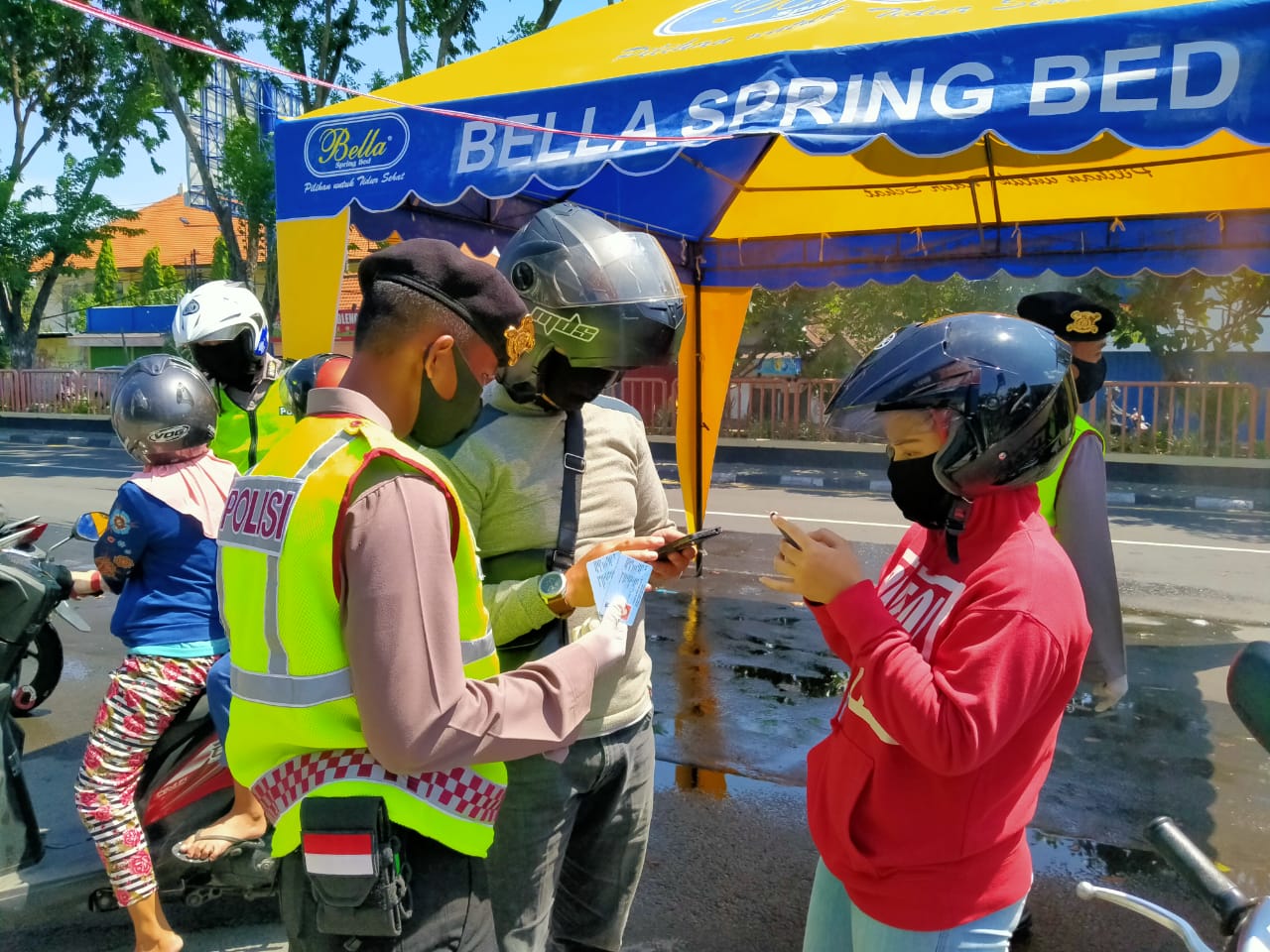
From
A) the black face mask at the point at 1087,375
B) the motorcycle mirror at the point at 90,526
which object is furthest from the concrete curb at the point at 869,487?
the motorcycle mirror at the point at 90,526

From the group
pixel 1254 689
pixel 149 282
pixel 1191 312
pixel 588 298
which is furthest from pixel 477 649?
pixel 149 282

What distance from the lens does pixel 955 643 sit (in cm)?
154

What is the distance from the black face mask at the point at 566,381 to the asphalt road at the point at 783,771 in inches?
74.9

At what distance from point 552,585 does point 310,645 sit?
0.65 m

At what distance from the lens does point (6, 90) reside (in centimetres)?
2289

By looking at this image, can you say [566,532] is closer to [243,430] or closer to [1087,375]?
[243,430]

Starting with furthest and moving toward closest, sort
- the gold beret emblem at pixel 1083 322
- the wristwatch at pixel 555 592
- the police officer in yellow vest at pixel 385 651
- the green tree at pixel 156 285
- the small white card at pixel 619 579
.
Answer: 1. the green tree at pixel 156 285
2. the gold beret emblem at pixel 1083 322
3. the wristwatch at pixel 555 592
4. the small white card at pixel 619 579
5. the police officer in yellow vest at pixel 385 651

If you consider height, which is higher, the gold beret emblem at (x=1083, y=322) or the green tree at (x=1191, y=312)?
the green tree at (x=1191, y=312)

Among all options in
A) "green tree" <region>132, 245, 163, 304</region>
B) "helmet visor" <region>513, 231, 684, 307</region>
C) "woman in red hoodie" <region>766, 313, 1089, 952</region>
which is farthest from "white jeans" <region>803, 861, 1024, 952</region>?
"green tree" <region>132, 245, 163, 304</region>

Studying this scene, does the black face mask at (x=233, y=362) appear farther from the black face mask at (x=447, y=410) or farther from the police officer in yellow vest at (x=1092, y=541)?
the police officer in yellow vest at (x=1092, y=541)

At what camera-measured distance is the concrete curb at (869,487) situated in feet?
39.9

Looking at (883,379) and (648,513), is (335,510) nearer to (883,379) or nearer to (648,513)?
(883,379)

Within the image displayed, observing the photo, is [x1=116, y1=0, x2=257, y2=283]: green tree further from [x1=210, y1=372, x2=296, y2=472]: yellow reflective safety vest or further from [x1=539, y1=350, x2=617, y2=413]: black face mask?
[x1=539, y1=350, x2=617, y2=413]: black face mask

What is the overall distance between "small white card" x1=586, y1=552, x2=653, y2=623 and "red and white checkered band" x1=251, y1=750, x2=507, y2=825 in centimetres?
37
